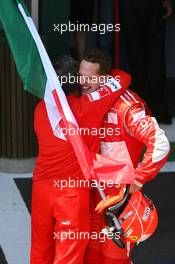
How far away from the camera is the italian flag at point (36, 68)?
399 centimetres

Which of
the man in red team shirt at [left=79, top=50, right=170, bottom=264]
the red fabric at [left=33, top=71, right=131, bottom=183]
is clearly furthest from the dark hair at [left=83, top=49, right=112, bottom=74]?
the red fabric at [left=33, top=71, right=131, bottom=183]

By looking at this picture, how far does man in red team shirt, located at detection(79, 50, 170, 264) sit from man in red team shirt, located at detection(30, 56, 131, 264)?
5cm

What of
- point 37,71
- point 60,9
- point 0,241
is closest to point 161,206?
point 0,241

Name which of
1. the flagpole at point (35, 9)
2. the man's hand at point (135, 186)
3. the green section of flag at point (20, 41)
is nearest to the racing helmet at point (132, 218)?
the man's hand at point (135, 186)

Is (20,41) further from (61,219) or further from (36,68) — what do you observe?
(61,219)

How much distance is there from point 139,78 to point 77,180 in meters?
3.42

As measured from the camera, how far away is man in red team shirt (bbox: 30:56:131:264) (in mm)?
4062

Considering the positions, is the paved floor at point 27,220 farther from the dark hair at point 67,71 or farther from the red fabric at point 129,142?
the dark hair at point 67,71

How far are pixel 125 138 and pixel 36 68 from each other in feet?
1.97

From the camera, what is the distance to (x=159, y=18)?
23.6 ft

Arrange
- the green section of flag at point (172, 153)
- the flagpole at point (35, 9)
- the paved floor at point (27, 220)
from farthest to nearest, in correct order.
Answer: the green section of flag at point (172, 153)
the flagpole at point (35, 9)
the paved floor at point (27, 220)

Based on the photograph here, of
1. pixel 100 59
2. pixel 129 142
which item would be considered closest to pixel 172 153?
pixel 129 142

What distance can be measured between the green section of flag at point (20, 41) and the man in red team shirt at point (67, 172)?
5.9 inches

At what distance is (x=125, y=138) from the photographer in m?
4.10
